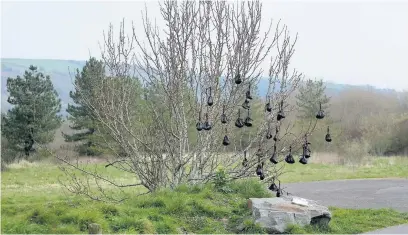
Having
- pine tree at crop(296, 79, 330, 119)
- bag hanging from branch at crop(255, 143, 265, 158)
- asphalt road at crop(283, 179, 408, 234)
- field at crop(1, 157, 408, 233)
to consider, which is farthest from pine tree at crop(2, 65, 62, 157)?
bag hanging from branch at crop(255, 143, 265, 158)

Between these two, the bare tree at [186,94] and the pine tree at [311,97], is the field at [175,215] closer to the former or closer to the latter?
the bare tree at [186,94]

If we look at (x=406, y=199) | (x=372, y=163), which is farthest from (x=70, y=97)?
(x=406, y=199)

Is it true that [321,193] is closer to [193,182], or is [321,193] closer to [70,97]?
[193,182]

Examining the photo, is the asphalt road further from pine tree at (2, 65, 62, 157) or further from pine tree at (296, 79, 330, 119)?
pine tree at (2, 65, 62, 157)

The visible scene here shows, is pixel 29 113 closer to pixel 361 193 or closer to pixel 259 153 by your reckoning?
pixel 361 193

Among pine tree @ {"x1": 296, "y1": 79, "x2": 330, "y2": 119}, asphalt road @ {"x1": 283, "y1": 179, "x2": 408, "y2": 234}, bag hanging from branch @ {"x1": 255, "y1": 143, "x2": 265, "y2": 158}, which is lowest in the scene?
asphalt road @ {"x1": 283, "y1": 179, "x2": 408, "y2": 234}

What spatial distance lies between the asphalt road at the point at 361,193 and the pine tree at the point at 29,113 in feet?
70.8

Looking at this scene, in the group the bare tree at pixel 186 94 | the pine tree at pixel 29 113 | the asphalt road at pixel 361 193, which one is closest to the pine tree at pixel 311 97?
the pine tree at pixel 29 113

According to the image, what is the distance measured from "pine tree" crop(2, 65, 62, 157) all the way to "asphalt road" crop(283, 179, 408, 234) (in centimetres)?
2157

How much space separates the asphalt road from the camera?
12.7 m

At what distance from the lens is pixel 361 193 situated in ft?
50.1

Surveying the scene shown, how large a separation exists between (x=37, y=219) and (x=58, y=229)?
0.86m

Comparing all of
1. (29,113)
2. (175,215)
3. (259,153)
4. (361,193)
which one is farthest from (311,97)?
(175,215)

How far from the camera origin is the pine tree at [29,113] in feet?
114
